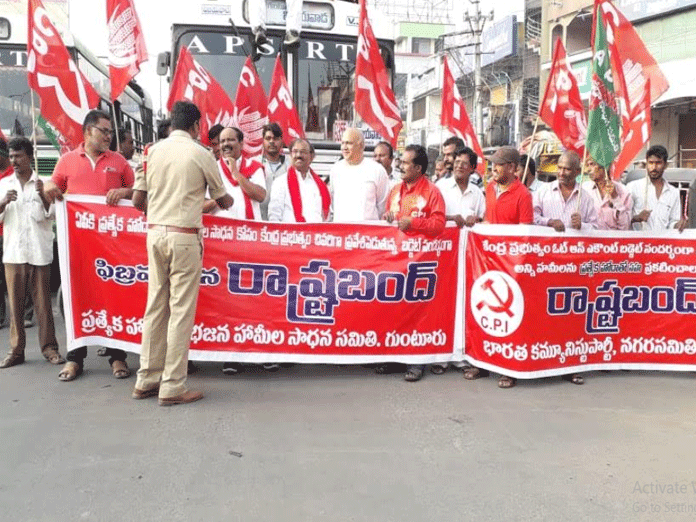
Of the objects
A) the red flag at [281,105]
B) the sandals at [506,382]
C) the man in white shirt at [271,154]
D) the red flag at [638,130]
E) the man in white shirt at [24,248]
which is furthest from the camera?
the red flag at [281,105]

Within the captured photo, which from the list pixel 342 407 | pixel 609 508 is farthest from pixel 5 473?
pixel 609 508

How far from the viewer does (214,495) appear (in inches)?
132

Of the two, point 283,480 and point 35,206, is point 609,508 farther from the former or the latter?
point 35,206

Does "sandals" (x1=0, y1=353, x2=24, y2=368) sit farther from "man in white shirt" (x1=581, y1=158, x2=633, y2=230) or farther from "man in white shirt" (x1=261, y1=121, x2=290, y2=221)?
"man in white shirt" (x1=581, y1=158, x2=633, y2=230)

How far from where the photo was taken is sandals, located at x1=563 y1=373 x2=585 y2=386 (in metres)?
5.33

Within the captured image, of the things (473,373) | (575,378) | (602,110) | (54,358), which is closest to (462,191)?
→ (602,110)

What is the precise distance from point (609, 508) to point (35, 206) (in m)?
4.85

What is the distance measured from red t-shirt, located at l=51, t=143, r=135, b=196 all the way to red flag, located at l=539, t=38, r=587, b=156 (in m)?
3.80

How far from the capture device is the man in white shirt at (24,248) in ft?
18.4

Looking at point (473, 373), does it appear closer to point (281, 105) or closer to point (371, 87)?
point (371, 87)

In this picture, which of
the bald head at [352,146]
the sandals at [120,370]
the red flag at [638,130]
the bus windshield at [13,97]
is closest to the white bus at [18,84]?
the bus windshield at [13,97]

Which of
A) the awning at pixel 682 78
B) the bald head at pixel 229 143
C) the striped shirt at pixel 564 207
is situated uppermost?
the awning at pixel 682 78

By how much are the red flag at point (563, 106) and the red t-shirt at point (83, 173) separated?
3.80 meters

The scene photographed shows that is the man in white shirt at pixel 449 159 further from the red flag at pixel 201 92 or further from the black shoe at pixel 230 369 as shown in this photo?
the red flag at pixel 201 92
